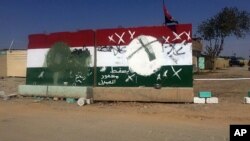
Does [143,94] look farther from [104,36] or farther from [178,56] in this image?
[104,36]

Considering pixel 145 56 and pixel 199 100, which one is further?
pixel 145 56

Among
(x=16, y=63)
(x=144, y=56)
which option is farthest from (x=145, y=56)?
(x=16, y=63)

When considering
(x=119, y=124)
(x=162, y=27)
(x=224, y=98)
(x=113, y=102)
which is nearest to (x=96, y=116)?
(x=119, y=124)

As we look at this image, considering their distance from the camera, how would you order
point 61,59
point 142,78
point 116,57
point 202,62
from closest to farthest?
point 142,78
point 116,57
point 61,59
point 202,62

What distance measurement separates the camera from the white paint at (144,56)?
14.0 meters

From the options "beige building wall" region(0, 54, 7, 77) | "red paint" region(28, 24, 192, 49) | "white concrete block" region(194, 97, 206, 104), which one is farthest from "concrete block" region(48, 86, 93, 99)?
"beige building wall" region(0, 54, 7, 77)

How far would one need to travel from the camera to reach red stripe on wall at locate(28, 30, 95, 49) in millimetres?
15227

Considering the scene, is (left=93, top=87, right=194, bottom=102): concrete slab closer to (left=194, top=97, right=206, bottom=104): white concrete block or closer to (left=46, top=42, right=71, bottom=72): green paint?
(left=194, top=97, right=206, bottom=104): white concrete block

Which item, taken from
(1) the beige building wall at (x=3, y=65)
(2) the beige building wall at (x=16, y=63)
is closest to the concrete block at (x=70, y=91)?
(2) the beige building wall at (x=16, y=63)

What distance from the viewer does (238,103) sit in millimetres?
13109

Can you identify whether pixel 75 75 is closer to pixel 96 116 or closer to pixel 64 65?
pixel 64 65

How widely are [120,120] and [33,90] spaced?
19.5ft

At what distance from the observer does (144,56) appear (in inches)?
563

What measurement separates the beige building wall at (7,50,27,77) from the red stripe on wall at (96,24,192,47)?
56.7 feet
